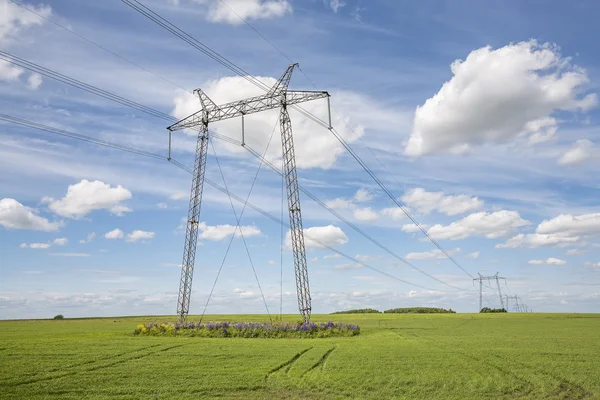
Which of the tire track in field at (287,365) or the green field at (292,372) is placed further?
the tire track in field at (287,365)

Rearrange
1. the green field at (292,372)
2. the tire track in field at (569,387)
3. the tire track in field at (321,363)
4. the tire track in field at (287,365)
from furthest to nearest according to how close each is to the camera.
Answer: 1. the tire track in field at (321,363)
2. the tire track in field at (287,365)
3. the tire track in field at (569,387)
4. the green field at (292,372)

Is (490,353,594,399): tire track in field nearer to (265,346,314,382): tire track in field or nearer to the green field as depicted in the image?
the green field

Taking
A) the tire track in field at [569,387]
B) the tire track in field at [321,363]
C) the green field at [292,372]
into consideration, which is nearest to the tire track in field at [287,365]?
the green field at [292,372]

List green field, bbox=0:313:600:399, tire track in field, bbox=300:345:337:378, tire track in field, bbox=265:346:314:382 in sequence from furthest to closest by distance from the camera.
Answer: tire track in field, bbox=300:345:337:378
tire track in field, bbox=265:346:314:382
green field, bbox=0:313:600:399

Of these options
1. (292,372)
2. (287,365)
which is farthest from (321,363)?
(292,372)

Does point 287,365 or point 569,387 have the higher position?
point 287,365

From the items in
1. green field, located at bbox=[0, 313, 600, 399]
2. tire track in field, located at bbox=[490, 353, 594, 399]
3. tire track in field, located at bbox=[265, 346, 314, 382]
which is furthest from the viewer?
tire track in field, located at bbox=[265, 346, 314, 382]

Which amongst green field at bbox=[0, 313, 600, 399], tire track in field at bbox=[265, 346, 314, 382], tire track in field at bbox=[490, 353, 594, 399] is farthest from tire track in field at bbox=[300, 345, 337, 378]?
tire track in field at bbox=[490, 353, 594, 399]

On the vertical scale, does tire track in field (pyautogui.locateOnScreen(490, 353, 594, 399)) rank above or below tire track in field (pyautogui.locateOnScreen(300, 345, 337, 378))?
below

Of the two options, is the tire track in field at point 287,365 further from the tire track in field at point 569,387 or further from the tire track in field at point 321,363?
the tire track in field at point 569,387

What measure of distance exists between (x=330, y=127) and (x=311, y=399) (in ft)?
96.9

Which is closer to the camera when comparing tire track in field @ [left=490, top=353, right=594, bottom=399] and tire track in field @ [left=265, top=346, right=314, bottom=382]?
tire track in field @ [left=490, top=353, right=594, bottom=399]

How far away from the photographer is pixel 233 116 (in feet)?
151

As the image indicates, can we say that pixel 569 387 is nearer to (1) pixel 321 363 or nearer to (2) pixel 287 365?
(1) pixel 321 363
